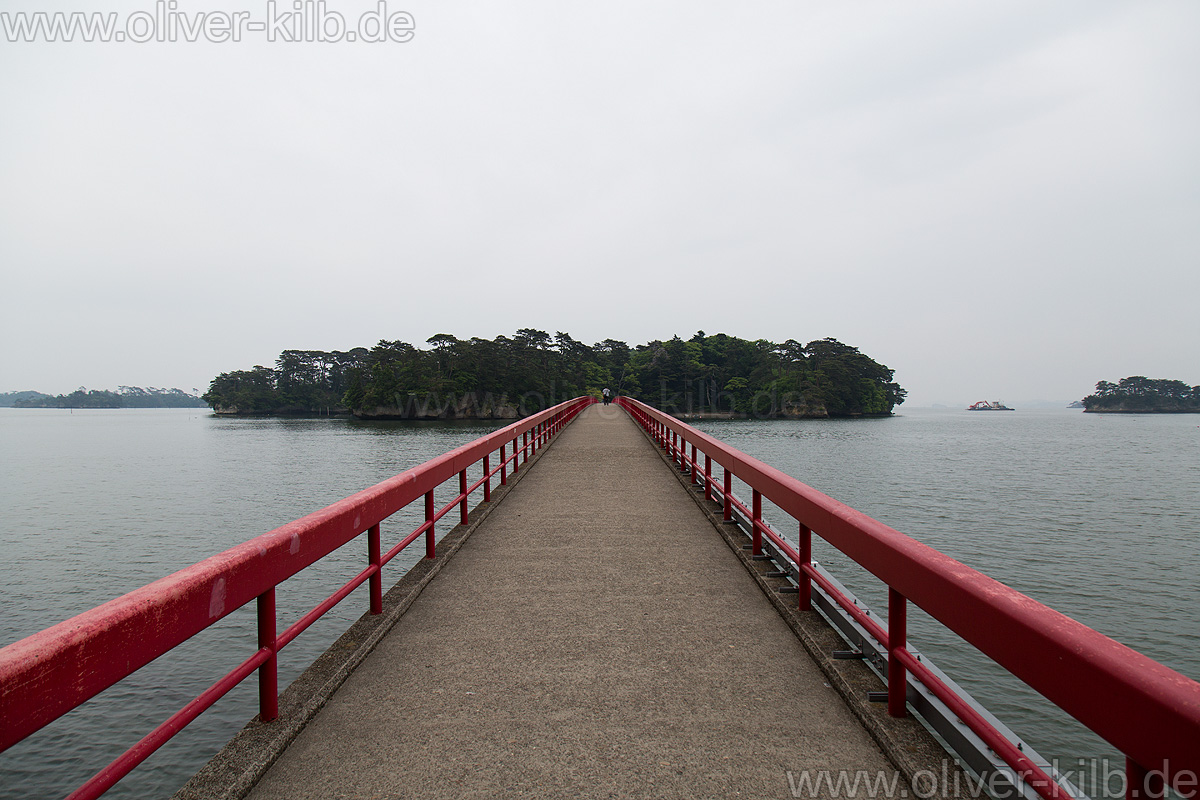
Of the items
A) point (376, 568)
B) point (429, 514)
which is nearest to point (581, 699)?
point (376, 568)

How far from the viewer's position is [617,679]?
3400mm

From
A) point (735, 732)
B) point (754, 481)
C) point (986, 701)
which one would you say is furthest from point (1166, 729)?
point (986, 701)

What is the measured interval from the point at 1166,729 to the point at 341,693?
334 cm

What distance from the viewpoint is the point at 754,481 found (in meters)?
5.11

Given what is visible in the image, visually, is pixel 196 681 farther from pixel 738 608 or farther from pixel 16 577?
pixel 16 577

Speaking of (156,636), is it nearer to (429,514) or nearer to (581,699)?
(581,699)

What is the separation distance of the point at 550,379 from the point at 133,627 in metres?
118

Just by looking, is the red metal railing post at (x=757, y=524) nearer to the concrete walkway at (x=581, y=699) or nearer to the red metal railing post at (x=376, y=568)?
the concrete walkway at (x=581, y=699)

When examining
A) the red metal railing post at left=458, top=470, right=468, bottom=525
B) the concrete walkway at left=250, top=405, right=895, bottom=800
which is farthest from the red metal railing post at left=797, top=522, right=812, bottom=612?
the red metal railing post at left=458, top=470, right=468, bottom=525

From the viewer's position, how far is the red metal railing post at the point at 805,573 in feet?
13.1

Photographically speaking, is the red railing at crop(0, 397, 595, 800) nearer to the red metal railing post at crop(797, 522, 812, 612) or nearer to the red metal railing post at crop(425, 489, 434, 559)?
the red metal railing post at crop(425, 489, 434, 559)

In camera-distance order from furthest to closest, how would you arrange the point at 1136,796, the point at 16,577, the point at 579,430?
1. the point at 579,430
2. the point at 16,577
3. the point at 1136,796

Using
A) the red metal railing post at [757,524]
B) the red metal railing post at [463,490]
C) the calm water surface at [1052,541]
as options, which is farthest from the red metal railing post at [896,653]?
the red metal railing post at [463,490]

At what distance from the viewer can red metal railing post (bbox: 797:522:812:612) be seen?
400cm
